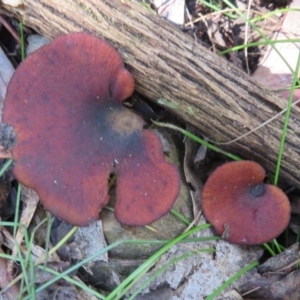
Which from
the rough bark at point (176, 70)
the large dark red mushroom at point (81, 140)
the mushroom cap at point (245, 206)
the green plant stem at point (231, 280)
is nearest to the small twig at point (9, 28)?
the rough bark at point (176, 70)

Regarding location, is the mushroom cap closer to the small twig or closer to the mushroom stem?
the mushroom stem

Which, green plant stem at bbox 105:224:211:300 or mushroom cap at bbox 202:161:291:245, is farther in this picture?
mushroom cap at bbox 202:161:291:245

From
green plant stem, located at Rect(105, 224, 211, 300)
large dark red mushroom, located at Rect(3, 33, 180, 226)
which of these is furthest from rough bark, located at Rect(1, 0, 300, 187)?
green plant stem, located at Rect(105, 224, 211, 300)

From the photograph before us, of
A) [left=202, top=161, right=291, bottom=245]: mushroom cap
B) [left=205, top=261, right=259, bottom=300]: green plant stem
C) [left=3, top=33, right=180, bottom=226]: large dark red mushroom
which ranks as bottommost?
[left=205, top=261, right=259, bottom=300]: green plant stem

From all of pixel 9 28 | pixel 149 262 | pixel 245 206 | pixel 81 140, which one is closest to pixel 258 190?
pixel 245 206

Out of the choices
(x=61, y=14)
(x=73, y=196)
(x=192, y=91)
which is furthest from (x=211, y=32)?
(x=73, y=196)

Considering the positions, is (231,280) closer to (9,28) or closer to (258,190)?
(258,190)

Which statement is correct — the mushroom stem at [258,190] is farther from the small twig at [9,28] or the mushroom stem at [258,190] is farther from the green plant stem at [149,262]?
the small twig at [9,28]
